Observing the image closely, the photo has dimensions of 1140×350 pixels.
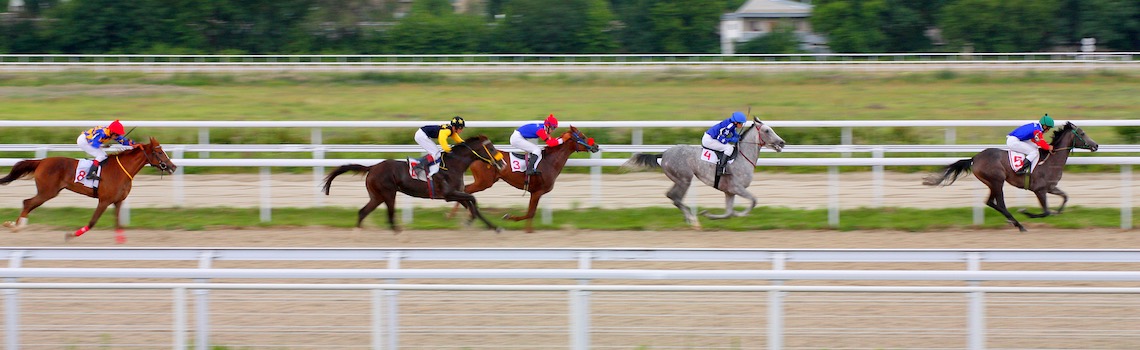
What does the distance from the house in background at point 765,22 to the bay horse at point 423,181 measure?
29.8m

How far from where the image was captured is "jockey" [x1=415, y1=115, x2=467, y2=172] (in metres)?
8.77

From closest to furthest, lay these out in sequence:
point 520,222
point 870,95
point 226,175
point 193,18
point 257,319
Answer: point 257,319
point 520,222
point 226,175
point 870,95
point 193,18

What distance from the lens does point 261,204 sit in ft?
30.4

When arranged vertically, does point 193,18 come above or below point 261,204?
above

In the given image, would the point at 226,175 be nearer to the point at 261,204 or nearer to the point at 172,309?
the point at 261,204

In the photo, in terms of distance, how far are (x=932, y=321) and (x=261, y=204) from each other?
6256 millimetres

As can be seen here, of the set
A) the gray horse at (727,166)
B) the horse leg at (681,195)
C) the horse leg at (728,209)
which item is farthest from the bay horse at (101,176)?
the horse leg at (728,209)

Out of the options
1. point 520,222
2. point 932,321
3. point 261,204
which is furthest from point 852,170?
point 932,321

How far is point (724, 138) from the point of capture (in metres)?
9.05

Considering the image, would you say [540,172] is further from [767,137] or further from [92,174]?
[92,174]

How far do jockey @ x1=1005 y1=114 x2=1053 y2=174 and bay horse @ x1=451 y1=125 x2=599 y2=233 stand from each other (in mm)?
2996

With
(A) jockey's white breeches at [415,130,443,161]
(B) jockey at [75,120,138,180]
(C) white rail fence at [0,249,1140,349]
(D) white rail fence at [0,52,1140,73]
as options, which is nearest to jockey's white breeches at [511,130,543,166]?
(A) jockey's white breeches at [415,130,443,161]

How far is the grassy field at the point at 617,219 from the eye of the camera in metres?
8.76

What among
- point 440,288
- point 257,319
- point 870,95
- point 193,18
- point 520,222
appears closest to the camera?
point 440,288
